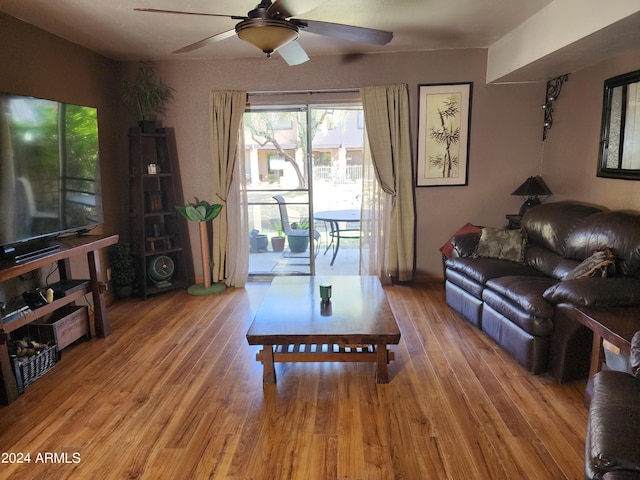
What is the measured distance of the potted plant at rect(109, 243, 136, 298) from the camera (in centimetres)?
450

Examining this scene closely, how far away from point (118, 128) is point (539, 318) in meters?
4.60

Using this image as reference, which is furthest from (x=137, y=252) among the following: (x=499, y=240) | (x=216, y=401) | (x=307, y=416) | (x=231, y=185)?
(x=499, y=240)

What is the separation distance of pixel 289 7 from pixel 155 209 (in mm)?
3086

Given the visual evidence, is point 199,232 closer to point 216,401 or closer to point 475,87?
point 216,401

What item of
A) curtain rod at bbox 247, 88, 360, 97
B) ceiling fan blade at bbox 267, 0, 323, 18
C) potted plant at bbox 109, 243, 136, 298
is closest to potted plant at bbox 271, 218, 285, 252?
curtain rod at bbox 247, 88, 360, 97

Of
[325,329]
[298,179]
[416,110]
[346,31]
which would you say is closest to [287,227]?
[298,179]

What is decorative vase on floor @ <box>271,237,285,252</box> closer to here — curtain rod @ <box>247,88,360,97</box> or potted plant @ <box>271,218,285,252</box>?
potted plant @ <box>271,218,285,252</box>

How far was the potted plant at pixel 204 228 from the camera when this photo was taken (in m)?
4.63

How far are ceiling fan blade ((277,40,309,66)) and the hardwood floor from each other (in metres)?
2.23

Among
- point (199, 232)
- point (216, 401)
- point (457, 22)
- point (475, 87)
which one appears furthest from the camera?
point (199, 232)

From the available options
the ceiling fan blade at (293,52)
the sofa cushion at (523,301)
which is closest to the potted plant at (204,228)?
the ceiling fan blade at (293,52)

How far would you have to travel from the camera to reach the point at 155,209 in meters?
4.66

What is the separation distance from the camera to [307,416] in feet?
7.93

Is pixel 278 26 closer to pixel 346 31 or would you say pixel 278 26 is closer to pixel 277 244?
pixel 346 31
